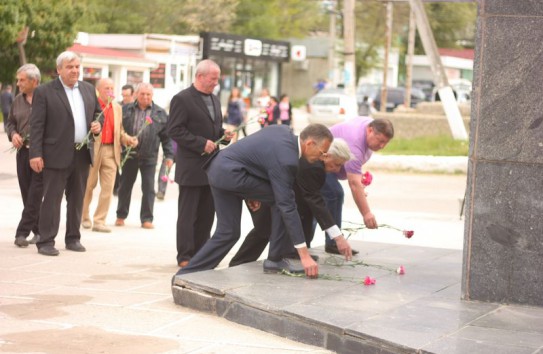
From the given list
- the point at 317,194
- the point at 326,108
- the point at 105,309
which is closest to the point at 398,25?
the point at 326,108

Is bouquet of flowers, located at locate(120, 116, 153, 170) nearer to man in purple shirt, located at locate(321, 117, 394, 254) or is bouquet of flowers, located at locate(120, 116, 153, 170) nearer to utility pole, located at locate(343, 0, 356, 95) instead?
man in purple shirt, located at locate(321, 117, 394, 254)

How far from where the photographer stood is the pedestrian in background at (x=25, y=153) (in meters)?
11.0

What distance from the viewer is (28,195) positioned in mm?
11047

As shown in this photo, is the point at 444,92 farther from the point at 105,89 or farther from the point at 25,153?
the point at 25,153

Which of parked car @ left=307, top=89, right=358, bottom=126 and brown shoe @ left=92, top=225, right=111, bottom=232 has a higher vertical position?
parked car @ left=307, top=89, right=358, bottom=126

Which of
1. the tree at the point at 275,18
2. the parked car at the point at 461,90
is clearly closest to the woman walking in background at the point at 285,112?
the parked car at the point at 461,90

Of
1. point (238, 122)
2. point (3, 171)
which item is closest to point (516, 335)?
point (3, 171)

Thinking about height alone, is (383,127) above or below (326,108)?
above

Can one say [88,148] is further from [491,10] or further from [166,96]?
[166,96]

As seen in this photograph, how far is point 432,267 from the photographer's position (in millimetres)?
9648

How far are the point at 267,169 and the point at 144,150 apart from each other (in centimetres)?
537

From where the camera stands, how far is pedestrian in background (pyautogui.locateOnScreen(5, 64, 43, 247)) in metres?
11.0

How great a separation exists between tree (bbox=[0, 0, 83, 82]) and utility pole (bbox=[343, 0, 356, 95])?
28.9 feet

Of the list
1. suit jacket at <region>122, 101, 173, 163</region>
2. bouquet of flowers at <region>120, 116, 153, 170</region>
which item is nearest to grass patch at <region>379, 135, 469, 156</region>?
suit jacket at <region>122, 101, 173, 163</region>
